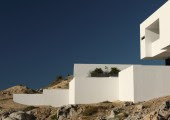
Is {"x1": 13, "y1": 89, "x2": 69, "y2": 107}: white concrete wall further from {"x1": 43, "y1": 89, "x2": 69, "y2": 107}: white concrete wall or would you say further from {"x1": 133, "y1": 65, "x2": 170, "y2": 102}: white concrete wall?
{"x1": 133, "y1": 65, "x2": 170, "y2": 102}: white concrete wall

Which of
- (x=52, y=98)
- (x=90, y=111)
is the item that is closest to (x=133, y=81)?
(x=90, y=111)

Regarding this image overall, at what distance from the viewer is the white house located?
38.4 m

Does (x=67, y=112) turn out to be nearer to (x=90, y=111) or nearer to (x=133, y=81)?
(x=90, y=111)

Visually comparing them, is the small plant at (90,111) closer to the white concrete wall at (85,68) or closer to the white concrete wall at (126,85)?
the white concrete wall at (126,85)

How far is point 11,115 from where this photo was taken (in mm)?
38594

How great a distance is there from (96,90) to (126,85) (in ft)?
14.2

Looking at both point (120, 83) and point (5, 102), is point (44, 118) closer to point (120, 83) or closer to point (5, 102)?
point (120, 83)

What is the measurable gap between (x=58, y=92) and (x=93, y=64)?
639 centimetres

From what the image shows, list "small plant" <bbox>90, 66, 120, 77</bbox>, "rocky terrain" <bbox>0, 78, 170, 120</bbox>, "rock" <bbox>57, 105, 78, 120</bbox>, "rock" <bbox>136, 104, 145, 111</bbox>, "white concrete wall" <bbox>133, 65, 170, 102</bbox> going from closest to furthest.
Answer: "rocky terrain" <bbox>0, 78, 170, 120</bbox>, "rock" <bbox>136, 104, 145, 111</bbox>, "white concrete wall" <bbox>133, 65, 170, 102</bbox>, "rock" <bbox>57, 105, 78, 120</bbox>, "small plant" <bbox>90, 66, 120, 77</bbox>

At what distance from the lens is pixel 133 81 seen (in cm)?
3853

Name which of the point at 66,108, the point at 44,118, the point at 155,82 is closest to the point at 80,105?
the point at 66,108

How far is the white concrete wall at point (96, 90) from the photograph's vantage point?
43.6 metres

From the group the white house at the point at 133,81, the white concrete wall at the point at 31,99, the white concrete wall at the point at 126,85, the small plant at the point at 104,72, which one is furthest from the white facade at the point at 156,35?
the white concrete wall at the point at 31,99

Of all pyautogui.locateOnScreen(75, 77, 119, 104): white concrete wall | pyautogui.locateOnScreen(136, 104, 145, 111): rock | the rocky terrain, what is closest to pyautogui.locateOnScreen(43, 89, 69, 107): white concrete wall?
the rocky terrain
